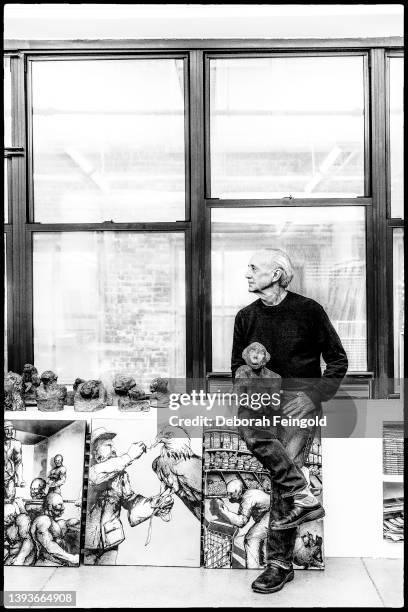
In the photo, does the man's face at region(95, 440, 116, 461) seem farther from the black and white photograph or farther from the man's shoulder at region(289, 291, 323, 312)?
the man's shoulder at region(289, 291, 323, 312)

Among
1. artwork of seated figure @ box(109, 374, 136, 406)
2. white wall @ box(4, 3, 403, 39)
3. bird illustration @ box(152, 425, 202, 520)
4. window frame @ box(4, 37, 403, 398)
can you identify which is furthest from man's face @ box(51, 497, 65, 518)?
white wall @ box(4, 3, 403, 39)

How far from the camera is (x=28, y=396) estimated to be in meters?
3.48

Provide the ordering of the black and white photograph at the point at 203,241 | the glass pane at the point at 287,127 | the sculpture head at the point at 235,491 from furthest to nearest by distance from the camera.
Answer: the glass pane at the point at 287,127 → the black and white photograph at the point at 203,241 → the sculpture head at the point at 235,491

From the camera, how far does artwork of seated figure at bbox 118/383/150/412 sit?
338cm

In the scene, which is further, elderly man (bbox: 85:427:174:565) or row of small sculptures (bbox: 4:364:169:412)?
row of small sculptures (bbox: 4:364:169:412)

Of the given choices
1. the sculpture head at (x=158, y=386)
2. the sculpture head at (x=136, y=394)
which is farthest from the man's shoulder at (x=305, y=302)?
the sculpture head at (x=136, y=394)

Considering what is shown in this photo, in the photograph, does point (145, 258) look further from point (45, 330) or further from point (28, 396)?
point (28, 396)

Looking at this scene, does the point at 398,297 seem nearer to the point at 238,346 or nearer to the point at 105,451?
the point at 238,346

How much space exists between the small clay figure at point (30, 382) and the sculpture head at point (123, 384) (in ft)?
1.61

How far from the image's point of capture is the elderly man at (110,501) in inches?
126

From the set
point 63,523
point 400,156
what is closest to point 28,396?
point 63,523

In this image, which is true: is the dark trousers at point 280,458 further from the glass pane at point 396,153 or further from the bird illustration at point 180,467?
the glass pane at point 396,153

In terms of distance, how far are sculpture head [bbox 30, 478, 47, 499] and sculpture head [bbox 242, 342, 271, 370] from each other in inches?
51.8

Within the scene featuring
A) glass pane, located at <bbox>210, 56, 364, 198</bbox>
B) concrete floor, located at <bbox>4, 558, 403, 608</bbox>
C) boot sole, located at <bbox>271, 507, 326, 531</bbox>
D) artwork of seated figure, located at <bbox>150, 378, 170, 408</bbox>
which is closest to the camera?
concrete floor, located at <bbox>4, 558, 403, 608</bbox>
